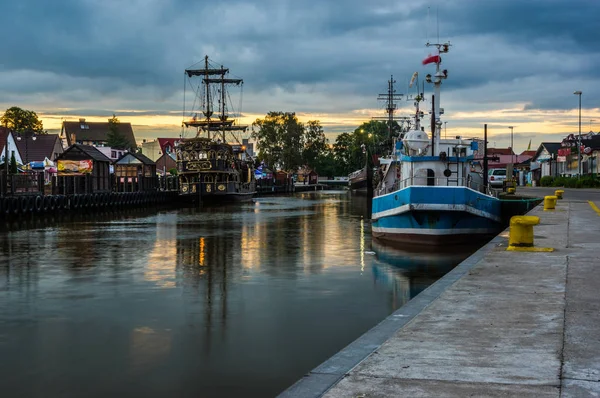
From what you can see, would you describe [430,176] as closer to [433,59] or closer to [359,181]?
[433,59]

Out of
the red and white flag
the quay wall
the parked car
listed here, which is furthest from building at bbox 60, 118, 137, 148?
the red and white flag

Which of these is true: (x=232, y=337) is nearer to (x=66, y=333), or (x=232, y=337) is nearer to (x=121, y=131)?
(x=66, y=333)

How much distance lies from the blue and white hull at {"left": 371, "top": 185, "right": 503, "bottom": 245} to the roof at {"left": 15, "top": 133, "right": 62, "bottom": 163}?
8572cm

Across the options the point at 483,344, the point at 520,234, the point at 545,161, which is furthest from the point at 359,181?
the point at 483,344

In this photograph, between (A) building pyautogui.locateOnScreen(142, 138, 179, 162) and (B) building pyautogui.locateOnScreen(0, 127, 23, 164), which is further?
(A) building pyautogui.locateOnScreen(142, 138, 179, 162)

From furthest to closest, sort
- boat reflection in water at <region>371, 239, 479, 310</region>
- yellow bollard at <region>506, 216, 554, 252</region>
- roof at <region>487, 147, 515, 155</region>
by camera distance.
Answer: roof at <region>487, 147, 515, 155</region>
boat reflection in water at <region>371, 239, 479, 310</region>
yellow bollard at <region>506, 216, 554, 252</region>

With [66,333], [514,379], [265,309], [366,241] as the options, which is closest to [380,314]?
[265,309]

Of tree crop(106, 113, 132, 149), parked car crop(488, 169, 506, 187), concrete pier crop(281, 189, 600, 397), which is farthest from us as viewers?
tree crop(106, 113, 132, 149)

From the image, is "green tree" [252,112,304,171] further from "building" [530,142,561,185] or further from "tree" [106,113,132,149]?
"building" [530,142,561,185]

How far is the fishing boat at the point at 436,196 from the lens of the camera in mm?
25391

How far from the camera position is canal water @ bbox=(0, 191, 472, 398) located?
916 centimetres

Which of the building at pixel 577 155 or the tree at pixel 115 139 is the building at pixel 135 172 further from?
the tree at pixel 115 139

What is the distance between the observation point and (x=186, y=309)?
13664 millimetres

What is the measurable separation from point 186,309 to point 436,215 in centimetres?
1436
